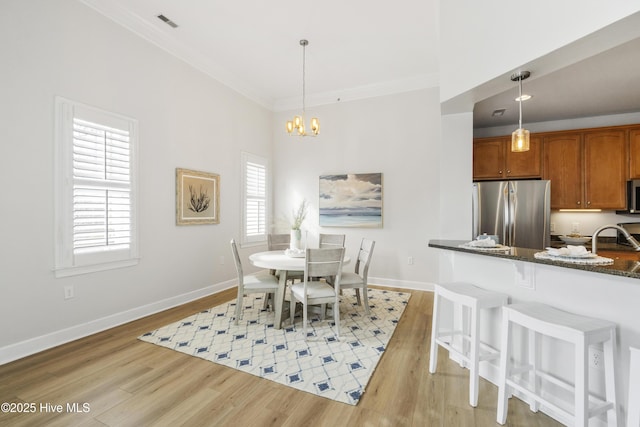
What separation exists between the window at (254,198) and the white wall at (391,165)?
26.1 inches

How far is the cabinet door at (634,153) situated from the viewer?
389 cm

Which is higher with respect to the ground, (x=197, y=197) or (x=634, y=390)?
(x=197, y=197)

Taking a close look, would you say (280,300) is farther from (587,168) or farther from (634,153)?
(634,153)

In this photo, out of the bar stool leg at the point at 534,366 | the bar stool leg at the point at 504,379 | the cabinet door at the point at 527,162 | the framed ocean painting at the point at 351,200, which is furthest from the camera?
the framed ocean painting at the point at 351,200

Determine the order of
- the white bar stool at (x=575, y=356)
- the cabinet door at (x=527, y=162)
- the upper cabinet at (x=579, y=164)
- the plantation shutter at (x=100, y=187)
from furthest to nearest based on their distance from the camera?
the cabinet door at (x=527, y=162) → the upper cabinet at (x=579, y=164) → the plantation shutter at (x=100, y=187) → the white bar stool at (x=575, y=356)

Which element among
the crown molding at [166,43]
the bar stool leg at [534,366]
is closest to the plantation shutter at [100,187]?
the crown molding at [166,43]

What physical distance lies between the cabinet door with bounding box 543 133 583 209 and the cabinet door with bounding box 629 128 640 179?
52 cm

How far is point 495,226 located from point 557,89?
1818 mm

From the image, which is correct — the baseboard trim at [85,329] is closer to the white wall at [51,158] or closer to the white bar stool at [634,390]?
the white wall at [51,158]

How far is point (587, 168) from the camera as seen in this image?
414cm

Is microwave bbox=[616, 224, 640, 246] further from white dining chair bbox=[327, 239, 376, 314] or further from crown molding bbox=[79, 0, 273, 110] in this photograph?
crown molding bbox=[79, 0, 273, 110]

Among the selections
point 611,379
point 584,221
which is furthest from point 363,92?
point 611,379

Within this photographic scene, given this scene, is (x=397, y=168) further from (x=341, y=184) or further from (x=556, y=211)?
(x=556, y=211)

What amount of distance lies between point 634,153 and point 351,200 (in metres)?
3.93
